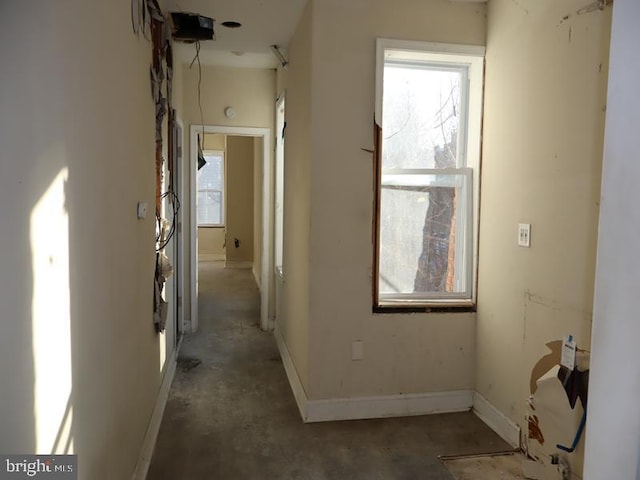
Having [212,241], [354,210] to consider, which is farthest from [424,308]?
[212,241]

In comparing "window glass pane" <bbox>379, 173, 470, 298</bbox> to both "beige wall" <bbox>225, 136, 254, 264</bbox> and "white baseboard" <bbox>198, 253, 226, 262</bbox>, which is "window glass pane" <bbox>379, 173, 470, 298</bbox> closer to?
"beige wall" <bbox>225, 136, 254, 264</bbox>

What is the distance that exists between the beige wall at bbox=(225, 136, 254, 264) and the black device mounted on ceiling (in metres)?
6.10

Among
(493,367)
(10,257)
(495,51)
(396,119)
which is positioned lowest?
(493,367)

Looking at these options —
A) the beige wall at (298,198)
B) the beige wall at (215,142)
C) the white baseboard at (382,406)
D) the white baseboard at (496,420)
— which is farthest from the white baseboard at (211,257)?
the white baseboard at (496,420)

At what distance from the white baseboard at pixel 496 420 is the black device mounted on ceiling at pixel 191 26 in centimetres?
309

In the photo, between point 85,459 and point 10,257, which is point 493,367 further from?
point 10,257

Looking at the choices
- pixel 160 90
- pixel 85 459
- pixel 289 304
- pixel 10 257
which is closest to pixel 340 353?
pixel 289 304

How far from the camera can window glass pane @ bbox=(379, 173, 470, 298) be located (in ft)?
9.95

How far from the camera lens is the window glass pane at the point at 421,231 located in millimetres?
3033

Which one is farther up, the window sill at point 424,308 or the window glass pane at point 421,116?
the window glass pane at point 421,116

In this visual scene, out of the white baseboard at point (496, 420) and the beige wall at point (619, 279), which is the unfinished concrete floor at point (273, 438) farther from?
the beige wall at point (619, 279)

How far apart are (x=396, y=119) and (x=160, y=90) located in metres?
1.49

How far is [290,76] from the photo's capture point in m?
3.69

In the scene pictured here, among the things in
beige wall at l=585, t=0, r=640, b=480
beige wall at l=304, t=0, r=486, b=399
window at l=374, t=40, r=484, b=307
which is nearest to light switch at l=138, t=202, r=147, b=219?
beige wall at l=304, t=0, r=486, b=399
